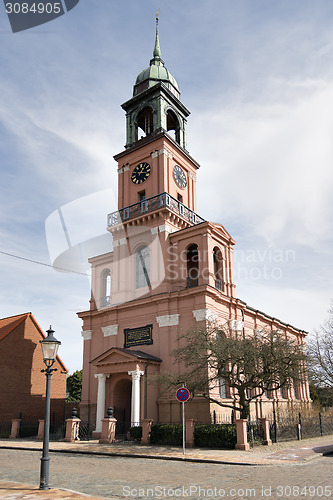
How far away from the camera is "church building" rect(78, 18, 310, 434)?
25172 millimetres

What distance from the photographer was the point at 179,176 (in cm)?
3256

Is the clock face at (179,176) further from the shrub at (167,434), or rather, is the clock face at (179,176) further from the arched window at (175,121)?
the shrub at (167,434)

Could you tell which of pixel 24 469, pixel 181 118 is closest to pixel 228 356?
pixel 24 469

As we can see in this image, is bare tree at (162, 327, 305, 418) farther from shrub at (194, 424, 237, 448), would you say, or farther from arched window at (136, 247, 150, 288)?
arched window at (136, 247, 150, 288)

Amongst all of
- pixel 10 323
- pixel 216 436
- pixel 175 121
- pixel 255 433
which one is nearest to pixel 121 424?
pixel 216 436

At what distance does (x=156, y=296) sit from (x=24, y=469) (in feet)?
49.1

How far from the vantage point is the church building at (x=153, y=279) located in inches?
991

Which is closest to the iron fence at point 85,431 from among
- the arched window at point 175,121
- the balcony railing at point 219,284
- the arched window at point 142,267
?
the arched window at point 142,267

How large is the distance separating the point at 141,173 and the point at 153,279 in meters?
9.09

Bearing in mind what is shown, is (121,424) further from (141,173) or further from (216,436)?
(141,173)

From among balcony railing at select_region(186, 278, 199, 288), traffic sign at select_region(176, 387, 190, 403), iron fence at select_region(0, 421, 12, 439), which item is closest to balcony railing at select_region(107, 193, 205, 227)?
balcony railing at select_region(186, 278, 199, 288)

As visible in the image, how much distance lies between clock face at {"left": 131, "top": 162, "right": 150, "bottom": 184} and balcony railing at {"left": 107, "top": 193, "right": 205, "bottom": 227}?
2.46m

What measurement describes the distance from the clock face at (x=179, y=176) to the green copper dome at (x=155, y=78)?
7.25m

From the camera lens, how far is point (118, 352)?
24984mm
